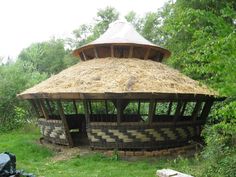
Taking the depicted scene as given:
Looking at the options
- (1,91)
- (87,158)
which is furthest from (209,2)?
(1,91)

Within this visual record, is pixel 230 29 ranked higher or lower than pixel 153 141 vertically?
higher

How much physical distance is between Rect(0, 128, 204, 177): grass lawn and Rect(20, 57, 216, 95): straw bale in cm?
181

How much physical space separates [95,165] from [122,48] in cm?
503

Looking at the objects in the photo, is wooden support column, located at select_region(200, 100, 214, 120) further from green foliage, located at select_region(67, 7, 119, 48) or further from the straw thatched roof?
green foliage, located at select_region(67, 7, 119, 48)

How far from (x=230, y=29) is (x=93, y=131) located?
6.09m

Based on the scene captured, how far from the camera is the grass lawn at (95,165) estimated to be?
8500 mm

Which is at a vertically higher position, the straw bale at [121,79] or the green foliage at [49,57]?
the straw bale at [121,79]

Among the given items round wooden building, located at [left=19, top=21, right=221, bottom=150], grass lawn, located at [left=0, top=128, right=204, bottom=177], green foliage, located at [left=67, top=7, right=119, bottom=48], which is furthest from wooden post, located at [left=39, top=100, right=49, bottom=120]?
green foliage, located at [left=67, top=7, right=119, bottom=48]

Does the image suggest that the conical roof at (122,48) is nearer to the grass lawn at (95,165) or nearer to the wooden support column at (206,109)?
the wooden support column at (206,109)

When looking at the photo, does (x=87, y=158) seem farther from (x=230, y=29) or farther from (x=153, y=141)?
(x=230, y=29)

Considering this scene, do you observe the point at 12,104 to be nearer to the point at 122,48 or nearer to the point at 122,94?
the point at 122,48

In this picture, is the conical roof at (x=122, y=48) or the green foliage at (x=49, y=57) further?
the green foliage at (x=49, y=57)

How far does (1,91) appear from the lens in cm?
1914

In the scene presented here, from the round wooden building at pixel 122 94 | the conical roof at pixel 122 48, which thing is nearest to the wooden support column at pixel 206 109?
the round wooden building at pixel 122 94
